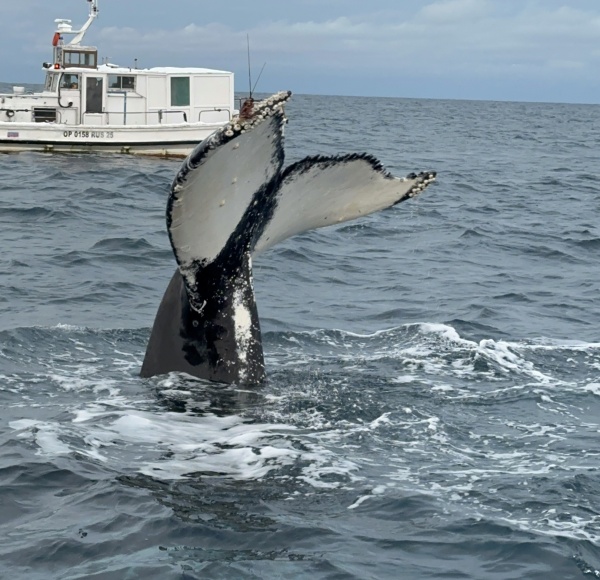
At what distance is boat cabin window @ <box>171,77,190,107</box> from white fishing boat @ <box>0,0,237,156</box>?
25mm

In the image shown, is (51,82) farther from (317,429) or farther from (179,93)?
(317,429)

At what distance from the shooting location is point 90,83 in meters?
27.6

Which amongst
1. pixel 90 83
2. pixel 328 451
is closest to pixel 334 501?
pixel 328 451

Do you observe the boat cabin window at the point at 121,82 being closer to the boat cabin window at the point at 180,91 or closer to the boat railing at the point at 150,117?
the boat railing at the point at 150,117

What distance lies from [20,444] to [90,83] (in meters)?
22.5

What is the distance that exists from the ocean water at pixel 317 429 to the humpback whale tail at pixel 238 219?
269 mm

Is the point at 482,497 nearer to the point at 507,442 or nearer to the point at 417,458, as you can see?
the point at 417,458

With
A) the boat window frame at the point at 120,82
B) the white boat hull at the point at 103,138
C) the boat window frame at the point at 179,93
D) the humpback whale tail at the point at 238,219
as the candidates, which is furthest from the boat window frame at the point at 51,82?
the humpback whale tail at the point at 238,219

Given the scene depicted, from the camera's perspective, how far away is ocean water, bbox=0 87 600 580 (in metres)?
4.85

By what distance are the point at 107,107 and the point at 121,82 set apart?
717 mm

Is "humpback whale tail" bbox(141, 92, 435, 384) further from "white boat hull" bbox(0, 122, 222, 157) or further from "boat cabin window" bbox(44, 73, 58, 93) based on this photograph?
"boat cabin window" bbox(44, 73, 58, 93)

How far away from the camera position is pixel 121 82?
91.4 ft

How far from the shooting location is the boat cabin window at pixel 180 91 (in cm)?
2795

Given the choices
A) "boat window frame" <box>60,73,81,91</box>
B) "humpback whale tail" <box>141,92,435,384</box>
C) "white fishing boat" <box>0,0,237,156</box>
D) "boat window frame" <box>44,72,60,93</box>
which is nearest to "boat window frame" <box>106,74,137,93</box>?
"white fishing boat" <box>0,0,237,156</box>
